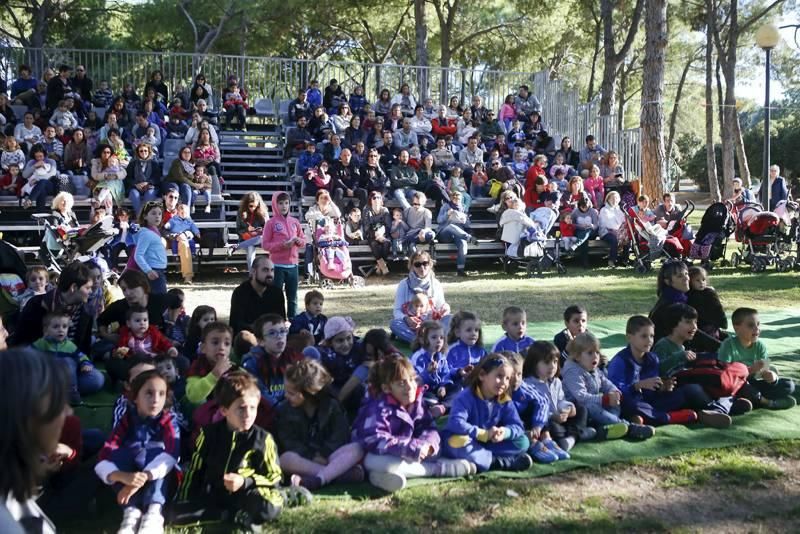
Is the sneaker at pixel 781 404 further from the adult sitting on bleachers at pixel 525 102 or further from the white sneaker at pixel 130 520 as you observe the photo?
the adult sitting on bleachers at pixel 525 102

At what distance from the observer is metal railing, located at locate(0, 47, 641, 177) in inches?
734

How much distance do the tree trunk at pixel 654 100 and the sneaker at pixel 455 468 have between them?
1248cm

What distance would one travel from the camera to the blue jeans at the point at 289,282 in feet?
27.9

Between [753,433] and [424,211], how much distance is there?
8554 mm

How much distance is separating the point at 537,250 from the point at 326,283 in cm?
354

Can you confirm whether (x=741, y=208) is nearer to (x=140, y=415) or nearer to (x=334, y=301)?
(x=334, y=301)

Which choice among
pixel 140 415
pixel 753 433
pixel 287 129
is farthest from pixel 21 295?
pixel 287 129

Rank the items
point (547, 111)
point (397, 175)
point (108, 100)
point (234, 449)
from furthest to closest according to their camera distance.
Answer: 1. point (547, 111)
2. point (108, 100)
3. point (397, 175)
4. point (234, 449)

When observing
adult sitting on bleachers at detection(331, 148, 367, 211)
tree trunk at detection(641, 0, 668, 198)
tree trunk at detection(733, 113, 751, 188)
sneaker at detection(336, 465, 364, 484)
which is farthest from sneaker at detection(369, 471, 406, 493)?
tree trunk at detection(733, 113, 751, 188)

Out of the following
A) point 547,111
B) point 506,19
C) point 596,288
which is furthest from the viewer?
point 506,19

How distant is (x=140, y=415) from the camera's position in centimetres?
408

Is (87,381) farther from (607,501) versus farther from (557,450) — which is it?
(607,501)

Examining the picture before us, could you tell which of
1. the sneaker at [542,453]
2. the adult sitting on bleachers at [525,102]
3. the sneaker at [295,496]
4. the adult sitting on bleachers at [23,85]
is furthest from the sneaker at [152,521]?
the adult sitting on bleachers at [525,102]

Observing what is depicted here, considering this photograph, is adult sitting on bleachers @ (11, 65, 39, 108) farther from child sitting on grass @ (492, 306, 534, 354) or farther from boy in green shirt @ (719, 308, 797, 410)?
boy in green shirt @ (719, 308, 797, 410)
